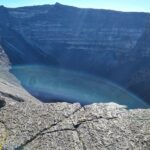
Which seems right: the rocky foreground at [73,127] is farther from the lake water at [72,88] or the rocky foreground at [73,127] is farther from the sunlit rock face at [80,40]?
the sunlit rock face at [80,40]

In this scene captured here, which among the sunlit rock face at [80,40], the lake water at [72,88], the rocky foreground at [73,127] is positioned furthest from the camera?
the sunlit rock face at [80,40]

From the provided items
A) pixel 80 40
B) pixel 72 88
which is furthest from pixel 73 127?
pixel 80 40

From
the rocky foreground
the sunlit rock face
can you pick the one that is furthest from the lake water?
the rocky foreground

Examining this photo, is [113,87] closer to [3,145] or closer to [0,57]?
[0,57]

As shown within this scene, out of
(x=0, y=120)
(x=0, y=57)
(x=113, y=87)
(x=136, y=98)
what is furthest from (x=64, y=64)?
(x=0, y=120)

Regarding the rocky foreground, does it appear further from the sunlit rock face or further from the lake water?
the sunlit rock face

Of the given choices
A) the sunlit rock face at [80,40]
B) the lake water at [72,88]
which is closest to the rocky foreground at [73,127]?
the lake water at [72,88]
